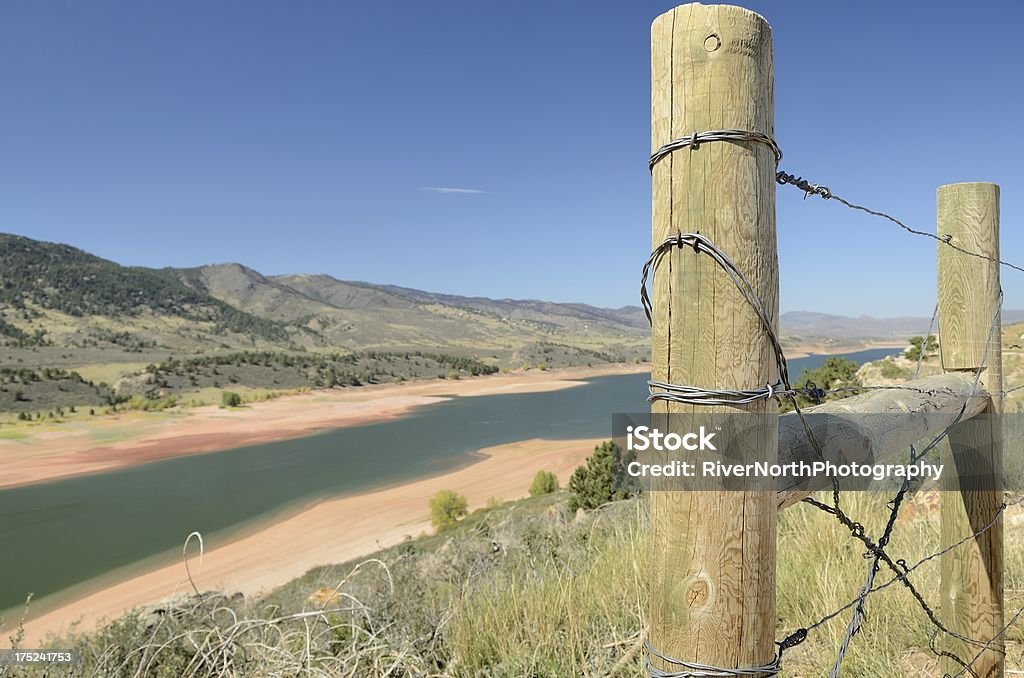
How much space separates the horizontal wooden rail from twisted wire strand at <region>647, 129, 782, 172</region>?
0.59 meters

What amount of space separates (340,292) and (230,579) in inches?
6327

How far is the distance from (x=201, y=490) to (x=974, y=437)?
64.7ft

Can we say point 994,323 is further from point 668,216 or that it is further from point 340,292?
point 340,292

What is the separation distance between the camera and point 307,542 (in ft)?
43.7

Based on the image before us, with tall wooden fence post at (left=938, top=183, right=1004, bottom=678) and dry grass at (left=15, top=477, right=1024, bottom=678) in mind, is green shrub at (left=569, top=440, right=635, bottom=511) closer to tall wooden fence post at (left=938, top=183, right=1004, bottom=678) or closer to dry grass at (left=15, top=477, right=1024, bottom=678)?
dry grass at (left=15, top=477, right=1024, bottom=678)

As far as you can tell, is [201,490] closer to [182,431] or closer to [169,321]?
[182,431]

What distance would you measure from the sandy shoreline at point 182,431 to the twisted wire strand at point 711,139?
23.5 m

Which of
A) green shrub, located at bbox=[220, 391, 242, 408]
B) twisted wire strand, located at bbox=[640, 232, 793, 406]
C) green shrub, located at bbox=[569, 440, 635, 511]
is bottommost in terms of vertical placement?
green shrub, located at bbox=[220, 391, 242, 408]

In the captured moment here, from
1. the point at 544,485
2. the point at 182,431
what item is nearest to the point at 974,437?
the point at 544,485

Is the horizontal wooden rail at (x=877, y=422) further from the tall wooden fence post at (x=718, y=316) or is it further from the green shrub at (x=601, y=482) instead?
the green shrub at (x=601, y=482)

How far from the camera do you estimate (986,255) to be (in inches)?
87.4

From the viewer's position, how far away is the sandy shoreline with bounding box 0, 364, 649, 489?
20.9 m

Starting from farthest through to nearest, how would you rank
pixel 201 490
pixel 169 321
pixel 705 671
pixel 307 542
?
pixel 169 321
pixel 201 490
pixel 307 542
pixel 705 671

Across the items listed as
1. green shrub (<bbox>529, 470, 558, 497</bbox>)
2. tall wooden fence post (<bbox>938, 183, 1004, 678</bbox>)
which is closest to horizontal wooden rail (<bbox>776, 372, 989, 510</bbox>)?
tall wooden fence post (<bbox>938, 183, 1004, 678</bbox>)
